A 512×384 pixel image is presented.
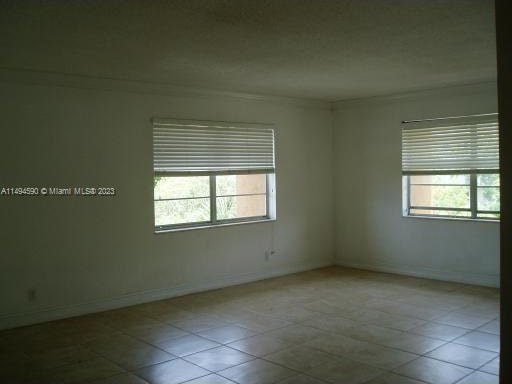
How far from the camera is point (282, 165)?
761 centimetres

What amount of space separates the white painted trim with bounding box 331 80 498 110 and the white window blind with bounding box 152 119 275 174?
1408 millimetres

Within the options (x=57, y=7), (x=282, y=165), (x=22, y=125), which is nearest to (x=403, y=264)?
(x=282, y=165)

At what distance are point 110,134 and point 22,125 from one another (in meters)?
0.95

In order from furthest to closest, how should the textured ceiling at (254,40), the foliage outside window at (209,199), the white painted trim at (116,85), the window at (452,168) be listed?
the window at (452,168), the foliage outside window at (209,199), the white painted trim at (116,85), the textured ceiling at (254,40)

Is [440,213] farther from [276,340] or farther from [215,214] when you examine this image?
[276,340]

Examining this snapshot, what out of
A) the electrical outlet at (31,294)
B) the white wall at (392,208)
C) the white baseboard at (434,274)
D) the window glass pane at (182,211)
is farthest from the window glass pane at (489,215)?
the electrical outlet at (31,294)

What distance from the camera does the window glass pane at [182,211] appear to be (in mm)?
6367

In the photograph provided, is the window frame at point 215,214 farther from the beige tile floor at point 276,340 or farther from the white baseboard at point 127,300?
the beige tile floor at point 276,340

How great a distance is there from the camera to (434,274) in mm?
7195

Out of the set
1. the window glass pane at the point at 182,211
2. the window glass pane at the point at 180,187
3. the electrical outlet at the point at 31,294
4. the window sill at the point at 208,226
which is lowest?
the electrical outlet at the point at 31,294

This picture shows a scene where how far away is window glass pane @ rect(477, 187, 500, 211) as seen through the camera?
6.64 m

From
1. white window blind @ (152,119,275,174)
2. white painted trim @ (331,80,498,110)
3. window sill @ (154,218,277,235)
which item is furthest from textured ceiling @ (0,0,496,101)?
window sill @ (154,218,277,235)

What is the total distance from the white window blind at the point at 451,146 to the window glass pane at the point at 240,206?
214 centimetres

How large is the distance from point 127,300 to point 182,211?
1.31 meters
